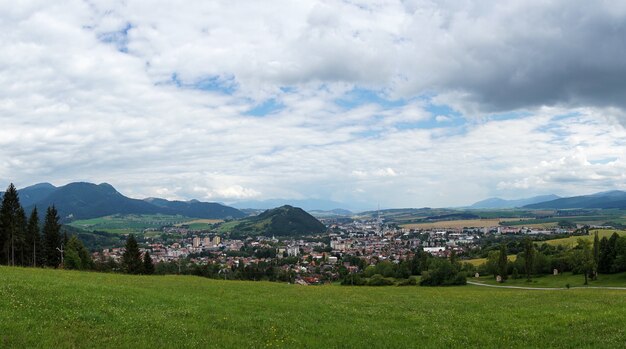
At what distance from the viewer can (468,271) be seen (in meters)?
122

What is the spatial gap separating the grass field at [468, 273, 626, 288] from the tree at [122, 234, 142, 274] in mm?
78050

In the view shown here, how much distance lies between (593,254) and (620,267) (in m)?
6.37

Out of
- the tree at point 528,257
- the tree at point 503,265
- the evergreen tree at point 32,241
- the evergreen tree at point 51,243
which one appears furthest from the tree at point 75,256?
the tree at point 528,257

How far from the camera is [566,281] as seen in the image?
9206 cm

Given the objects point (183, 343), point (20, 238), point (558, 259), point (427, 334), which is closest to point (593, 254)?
point (558, 259)

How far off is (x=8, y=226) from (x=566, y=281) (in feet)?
346

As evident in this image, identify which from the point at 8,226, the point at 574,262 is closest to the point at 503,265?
the point at 574,262

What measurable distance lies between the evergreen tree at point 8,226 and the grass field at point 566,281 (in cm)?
9603

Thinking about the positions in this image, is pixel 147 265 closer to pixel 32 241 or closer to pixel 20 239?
pixel 32 241

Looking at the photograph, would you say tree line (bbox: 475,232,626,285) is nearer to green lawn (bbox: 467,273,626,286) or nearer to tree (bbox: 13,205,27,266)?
green lawn (bbox: 467,273,626,286)

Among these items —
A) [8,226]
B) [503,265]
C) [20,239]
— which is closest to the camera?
[8,226]

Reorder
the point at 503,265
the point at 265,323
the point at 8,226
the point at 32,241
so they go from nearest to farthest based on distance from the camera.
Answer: the point at 265,323, the point at 8,226, the point at 32,241, the point at 503,265

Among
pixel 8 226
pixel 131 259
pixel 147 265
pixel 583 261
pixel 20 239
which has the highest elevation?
pixel 8 226

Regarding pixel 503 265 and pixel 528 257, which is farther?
pixel 503 265
